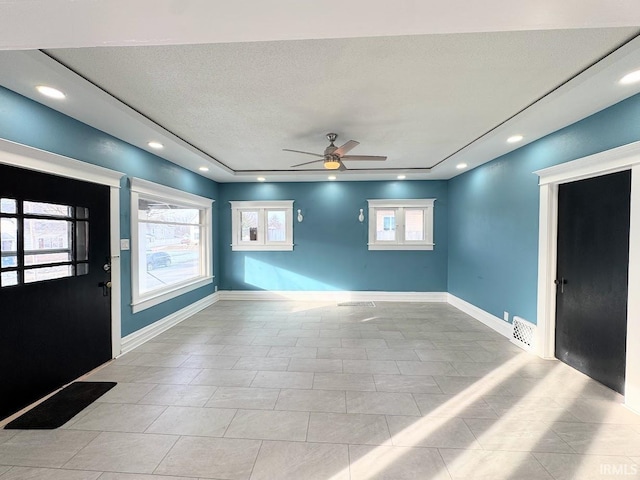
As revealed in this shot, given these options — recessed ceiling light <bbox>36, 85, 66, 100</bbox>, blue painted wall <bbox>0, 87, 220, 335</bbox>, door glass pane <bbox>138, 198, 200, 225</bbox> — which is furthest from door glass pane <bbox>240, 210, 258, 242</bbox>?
recessed ceiling light <bbox>36, 85, 66, 100</bbox>

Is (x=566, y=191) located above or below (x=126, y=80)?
below

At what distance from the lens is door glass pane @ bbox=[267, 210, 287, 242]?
6336 mm

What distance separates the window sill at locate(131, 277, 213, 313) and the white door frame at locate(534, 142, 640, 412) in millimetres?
5067

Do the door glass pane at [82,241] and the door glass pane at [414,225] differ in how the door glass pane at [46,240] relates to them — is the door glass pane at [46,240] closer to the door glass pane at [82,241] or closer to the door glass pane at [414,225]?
the door glass pane at [82,241]

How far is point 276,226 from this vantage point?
20.9 ft

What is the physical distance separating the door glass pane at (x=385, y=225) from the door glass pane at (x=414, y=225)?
0.91 ft

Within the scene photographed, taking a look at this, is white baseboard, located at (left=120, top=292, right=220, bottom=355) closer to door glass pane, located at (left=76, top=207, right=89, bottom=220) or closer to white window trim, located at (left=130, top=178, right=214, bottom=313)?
white window trim, located at (left=130, top=178, right=214, bottom=313)

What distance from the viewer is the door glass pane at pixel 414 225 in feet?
20.3

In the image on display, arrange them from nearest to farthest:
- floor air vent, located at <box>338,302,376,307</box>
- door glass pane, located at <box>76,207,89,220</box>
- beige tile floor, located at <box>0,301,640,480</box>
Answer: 1. beige tile floor, located at <box>0,301,640,480</box>
2. door glass pane, located at <box>76,207,89,220</box>
3. floor air vent, located at <box>338,302,376,307</box>

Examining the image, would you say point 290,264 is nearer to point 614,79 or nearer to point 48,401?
point 48,401

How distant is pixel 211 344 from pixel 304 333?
130 centimetres

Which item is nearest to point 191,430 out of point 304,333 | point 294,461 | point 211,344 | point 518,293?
point 294,461

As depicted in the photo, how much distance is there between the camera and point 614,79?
6.99 feet

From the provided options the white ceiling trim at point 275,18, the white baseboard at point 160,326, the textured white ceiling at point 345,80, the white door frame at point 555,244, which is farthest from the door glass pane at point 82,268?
the white door frame at point 555,244
